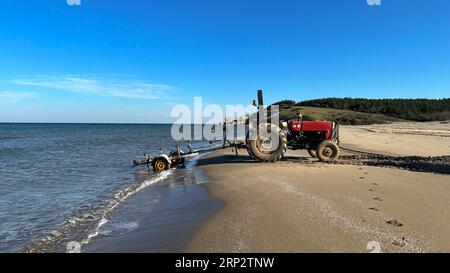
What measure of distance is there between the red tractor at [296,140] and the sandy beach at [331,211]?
2.35 m

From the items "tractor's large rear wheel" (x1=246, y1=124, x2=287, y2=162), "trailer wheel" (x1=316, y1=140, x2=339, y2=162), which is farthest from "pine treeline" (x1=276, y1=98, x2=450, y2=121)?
"tractor's large rear wheel" (x1=246, y1=124, x2=287, y2=162)

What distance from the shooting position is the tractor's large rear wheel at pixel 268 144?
1493cm

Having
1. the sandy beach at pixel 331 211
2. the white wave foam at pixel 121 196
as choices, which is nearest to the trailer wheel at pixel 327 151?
the sandy beach at pixel 331 211

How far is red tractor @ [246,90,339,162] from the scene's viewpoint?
14.9 metres

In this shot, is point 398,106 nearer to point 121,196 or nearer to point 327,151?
point 327,151

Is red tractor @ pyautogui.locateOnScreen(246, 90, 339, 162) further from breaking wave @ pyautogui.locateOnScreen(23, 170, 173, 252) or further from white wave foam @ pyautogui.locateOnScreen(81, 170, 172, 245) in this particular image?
breaking wave @ pyautogui.locateOnScreen(23, 170, 173, 252)

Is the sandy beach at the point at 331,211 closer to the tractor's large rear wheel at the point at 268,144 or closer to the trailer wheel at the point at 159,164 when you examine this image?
the tractor's large rear wheel at the point at 268,144

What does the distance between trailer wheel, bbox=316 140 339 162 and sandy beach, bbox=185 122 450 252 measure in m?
2.24

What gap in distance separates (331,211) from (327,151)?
8.30 meters

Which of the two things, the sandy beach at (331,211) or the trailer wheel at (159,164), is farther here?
the trailer wheel at (159,164)

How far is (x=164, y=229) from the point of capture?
705 cm

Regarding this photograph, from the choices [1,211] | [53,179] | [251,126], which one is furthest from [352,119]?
[1,211]

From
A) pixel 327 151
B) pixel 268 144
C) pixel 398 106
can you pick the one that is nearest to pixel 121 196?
pixel 268 144

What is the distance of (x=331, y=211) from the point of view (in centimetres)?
710
